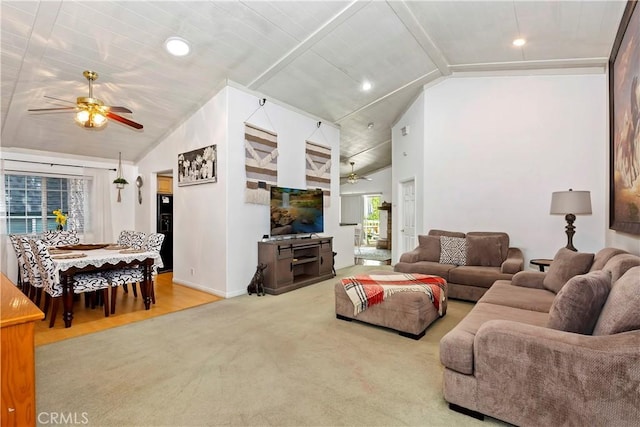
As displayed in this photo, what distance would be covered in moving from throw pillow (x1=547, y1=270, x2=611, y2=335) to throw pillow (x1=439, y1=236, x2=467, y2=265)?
288cm

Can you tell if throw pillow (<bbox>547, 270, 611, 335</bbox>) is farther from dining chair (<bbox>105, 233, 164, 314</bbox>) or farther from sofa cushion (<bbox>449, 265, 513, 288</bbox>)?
dining chair (<bbox>105, 233, 164, 314</bbox>)

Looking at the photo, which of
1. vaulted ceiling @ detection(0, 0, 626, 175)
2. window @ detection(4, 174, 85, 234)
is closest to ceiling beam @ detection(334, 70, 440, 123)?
vaulted ceiling @ detection(0, 0, 626, 175)

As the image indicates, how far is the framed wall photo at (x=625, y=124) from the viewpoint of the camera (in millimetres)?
2631

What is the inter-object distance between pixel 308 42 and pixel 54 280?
150 inches

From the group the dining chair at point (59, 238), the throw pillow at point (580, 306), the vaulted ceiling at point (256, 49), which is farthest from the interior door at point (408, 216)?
the dining chair at point (59, 238)

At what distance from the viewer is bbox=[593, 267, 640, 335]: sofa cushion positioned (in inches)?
59.2

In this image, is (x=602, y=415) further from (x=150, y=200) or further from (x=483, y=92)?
(x=150, y=200)

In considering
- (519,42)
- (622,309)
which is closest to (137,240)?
(622,309)

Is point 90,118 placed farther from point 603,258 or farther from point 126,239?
point 603,258

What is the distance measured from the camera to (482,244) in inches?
178

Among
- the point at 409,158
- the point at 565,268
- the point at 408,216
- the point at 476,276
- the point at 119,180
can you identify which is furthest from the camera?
the point at 408,216

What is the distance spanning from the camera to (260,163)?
4879mm

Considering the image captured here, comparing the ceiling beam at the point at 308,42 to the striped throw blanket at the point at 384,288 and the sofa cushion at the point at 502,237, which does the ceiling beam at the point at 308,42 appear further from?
the sofa cushion at the point at 502,237

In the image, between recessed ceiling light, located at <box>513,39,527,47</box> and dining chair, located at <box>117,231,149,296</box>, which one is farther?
dining chair, located at <box>117,231,149,296</box>
